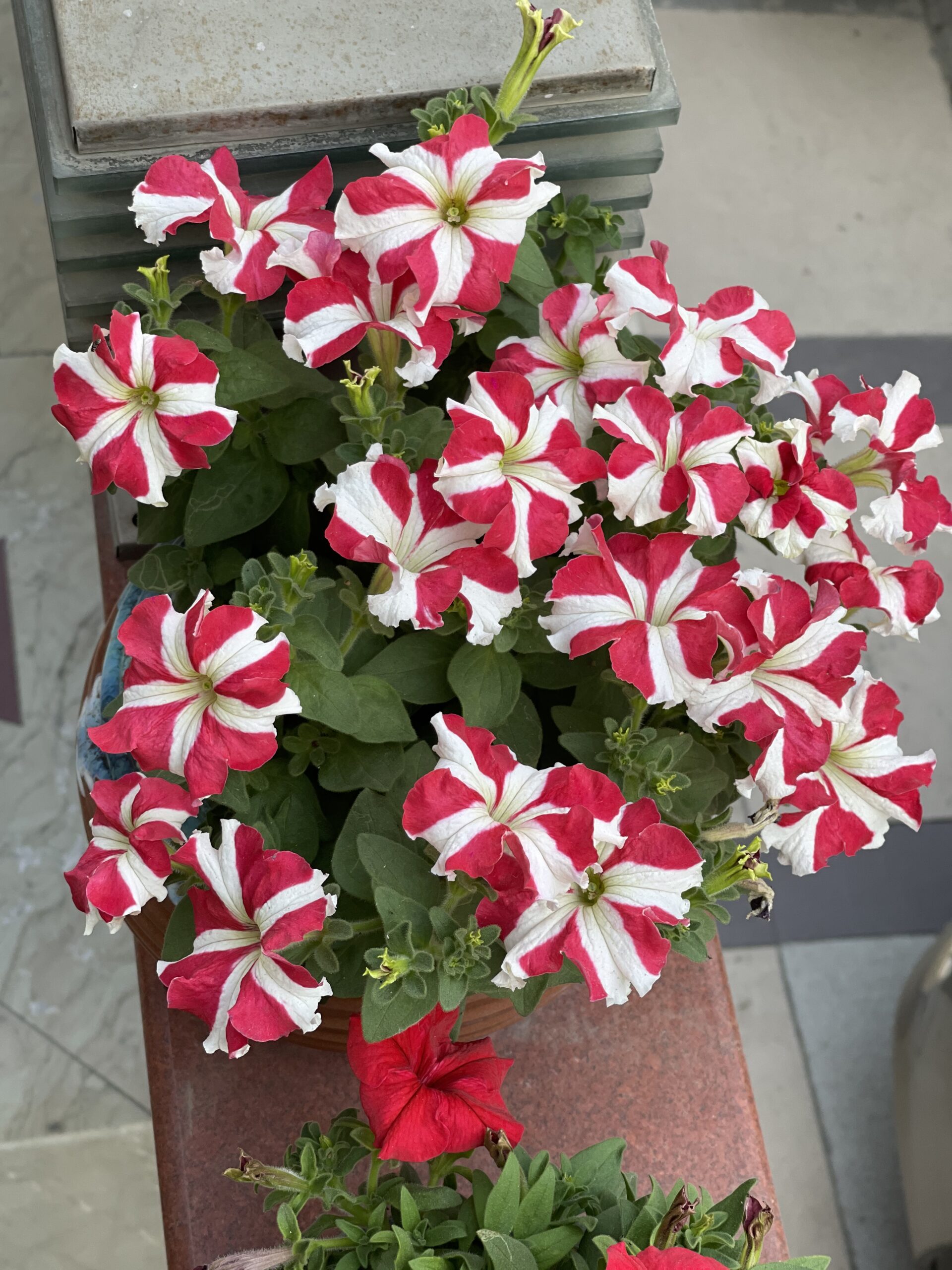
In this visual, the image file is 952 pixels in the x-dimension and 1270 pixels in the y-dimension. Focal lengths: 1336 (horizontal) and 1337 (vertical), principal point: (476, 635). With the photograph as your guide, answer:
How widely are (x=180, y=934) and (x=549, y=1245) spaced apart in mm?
238

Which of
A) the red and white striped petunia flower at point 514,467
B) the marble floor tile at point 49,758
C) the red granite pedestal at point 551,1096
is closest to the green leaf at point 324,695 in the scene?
the red and white striped petunia flower at point 514,467

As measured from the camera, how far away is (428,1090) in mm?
642

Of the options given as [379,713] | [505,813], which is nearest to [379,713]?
[379,713]

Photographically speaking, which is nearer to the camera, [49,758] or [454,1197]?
[454,1197]

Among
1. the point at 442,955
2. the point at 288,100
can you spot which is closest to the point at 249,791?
the point at 442,955

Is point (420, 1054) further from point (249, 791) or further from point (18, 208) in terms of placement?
point (18, 208)

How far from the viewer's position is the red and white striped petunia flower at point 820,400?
0.74 metres

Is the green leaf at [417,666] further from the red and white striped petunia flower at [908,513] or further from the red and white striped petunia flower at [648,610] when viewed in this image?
the red and white striped petunia flower at [908,513]

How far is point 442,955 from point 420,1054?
7 centimetres

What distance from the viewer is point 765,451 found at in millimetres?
699

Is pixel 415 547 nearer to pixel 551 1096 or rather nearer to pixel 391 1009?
pixel 391 1009

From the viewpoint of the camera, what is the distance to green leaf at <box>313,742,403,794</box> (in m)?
0.71

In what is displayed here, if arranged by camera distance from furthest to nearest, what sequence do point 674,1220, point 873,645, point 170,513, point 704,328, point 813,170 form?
1. point 813,170
2. point 873,645
3. point 170,513
4. point 704,328
5. point 674,1220

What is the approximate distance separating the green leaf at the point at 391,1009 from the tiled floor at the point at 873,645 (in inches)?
31.8
